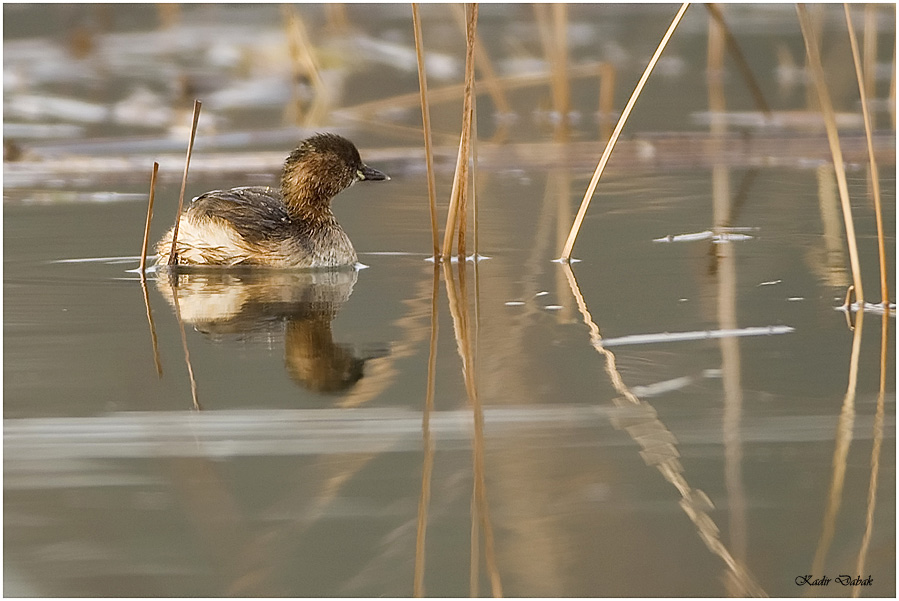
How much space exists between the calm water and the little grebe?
0.47 feet

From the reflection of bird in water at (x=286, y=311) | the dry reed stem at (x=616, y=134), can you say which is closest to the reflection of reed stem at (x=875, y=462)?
the dry reed stem at (x=616, y=134)

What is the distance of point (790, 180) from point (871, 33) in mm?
1737

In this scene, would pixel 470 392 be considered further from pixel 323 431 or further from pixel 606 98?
pixel 606 98

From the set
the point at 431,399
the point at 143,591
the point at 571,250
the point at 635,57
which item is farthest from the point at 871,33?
the point at 143,591

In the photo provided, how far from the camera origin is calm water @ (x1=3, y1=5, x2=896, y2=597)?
2801 mm

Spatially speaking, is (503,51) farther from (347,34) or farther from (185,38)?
(185,38)

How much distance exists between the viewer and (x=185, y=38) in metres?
14.6

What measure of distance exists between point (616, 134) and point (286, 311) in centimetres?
147

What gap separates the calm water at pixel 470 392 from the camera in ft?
9.19

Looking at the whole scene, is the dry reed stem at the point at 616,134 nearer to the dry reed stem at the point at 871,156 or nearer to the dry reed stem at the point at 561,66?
the dry reed stem at the point at 871,156

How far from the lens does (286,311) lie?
16.8ft

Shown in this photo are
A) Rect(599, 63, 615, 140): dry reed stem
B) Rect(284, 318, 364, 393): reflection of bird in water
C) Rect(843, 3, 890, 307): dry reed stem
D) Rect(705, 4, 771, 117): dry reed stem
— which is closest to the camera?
Rect(284, 318, 364, 393): reflection of bird in water

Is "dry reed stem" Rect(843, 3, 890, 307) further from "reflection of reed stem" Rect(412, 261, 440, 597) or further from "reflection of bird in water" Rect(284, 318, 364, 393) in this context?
"reflection of bird in water" Rect(284, 318, 364, 393)

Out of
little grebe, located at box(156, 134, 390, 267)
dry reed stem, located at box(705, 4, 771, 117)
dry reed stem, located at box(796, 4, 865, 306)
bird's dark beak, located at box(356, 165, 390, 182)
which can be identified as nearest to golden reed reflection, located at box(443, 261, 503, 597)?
little grebe, located at box(156, 134, 390, 267)
